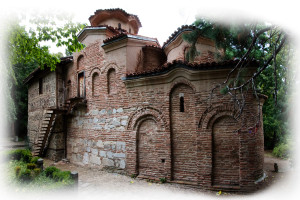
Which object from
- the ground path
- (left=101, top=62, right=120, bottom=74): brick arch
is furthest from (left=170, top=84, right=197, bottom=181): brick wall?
(left=101, top=62, right=120, bottom=74): brick arch

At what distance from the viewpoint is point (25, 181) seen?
18.9ft

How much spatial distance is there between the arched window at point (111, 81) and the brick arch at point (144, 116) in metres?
1.70

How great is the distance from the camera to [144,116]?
24.1ft

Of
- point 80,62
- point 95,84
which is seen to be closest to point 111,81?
point 95,84

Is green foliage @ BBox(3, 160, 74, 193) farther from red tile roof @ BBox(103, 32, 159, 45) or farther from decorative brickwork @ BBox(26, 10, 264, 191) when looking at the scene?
red tile roof @ BBox(103, 32, 159, 45)

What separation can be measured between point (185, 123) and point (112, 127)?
349 cm

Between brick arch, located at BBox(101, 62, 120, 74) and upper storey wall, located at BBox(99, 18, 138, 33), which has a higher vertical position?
upper storey wall, located at BBox(99, 18, 138, 33)

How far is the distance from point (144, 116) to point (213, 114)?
2753 mm

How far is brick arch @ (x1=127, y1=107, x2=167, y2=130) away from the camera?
22.8 ft

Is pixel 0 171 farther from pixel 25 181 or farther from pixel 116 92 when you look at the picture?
pixel 116 92

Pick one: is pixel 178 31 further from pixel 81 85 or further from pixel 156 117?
pixel 81 85

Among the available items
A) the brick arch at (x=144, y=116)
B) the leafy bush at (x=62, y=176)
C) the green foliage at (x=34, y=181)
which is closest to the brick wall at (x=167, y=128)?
the brick arch at (x=144, y=116)

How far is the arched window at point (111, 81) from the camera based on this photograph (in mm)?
8377

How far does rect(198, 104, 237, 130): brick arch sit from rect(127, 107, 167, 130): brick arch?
4.75 ft
